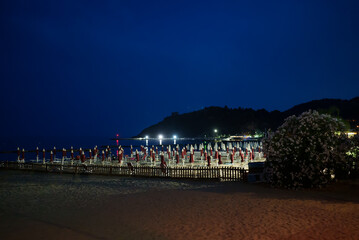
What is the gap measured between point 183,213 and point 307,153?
7.77m

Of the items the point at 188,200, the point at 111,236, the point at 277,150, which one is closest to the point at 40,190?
the point at 188,200

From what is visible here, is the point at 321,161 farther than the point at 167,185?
No

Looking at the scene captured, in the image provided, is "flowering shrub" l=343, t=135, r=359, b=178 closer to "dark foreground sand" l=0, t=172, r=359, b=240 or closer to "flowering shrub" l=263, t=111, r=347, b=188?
"flowering shrub" l=263, t=111, r=347, b=188

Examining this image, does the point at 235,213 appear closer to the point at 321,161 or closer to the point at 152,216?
the point at 152,216

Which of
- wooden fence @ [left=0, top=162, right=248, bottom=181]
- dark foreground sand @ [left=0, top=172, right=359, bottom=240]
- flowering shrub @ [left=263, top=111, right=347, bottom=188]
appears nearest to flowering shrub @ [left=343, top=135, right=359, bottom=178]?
flowering shrub @ [left=263, top=111, right=347, bottom=188]

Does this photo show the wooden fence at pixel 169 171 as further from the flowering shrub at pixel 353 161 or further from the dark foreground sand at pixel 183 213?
the flowering shrub at pixel 353 161

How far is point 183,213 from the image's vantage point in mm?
10852

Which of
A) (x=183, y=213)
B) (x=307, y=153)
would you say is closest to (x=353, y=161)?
(x=307, y=153)

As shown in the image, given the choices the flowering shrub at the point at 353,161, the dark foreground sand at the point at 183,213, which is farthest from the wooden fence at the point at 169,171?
the flowering shrub at the point at 353,161

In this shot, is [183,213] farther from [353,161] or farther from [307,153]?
[353,161]

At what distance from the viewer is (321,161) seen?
591 inches

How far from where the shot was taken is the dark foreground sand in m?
8.55

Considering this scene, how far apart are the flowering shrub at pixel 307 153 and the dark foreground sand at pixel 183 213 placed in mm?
818

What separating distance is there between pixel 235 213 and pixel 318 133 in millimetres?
7559
